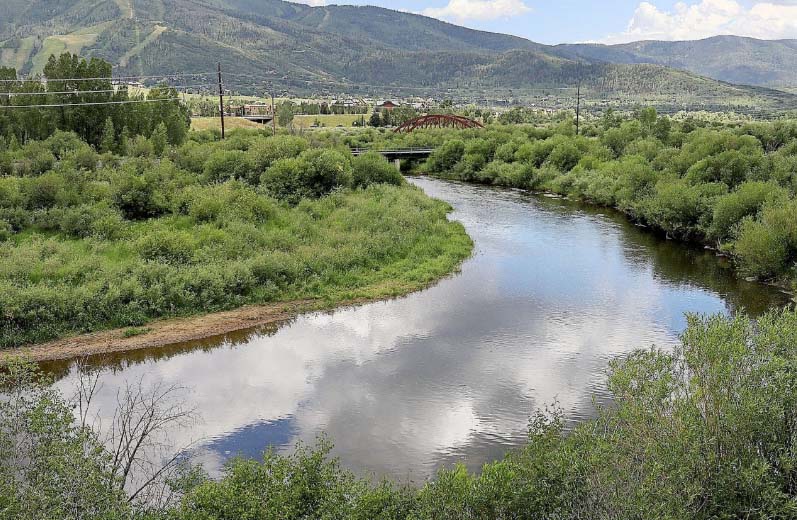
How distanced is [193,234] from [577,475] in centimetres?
2574

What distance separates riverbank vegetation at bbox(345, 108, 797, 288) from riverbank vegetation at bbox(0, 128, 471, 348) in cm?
1473

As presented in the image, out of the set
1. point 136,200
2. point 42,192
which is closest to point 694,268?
point 136,200

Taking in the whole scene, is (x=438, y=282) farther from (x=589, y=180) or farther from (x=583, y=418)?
(x=589, y=180)

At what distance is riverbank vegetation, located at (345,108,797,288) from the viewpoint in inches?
1347

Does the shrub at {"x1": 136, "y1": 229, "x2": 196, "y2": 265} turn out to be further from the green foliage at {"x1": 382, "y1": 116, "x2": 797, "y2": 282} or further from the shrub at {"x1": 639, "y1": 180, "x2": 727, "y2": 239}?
the shrub at {"x1": 639, "y1": 180, "x2": 727, "y2": 239}

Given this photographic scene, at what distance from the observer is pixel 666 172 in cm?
5116

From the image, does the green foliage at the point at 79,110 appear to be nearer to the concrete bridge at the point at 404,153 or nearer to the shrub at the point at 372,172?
the shrub at the point at 372,172

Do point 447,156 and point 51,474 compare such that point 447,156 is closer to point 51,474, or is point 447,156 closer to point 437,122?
point 437,122

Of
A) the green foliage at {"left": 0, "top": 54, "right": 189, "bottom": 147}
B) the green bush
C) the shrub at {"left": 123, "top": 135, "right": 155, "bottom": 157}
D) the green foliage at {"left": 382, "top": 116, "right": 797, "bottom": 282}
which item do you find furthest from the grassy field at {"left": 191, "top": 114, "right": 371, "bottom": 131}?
the green bush

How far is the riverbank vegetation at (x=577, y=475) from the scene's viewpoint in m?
11.4

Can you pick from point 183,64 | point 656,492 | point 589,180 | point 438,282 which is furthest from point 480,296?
point 183,64

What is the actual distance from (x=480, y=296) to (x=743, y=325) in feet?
52.8

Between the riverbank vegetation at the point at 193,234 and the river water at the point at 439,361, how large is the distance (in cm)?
274

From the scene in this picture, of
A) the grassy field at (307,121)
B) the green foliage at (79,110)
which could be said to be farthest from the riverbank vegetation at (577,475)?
the grassy field at (307,121)
